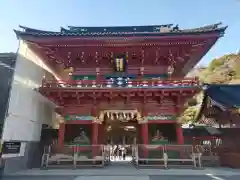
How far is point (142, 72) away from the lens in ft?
54.1

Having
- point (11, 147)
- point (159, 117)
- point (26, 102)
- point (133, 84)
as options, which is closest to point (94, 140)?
point (133, 84)

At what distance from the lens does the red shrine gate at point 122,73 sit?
46.3ft

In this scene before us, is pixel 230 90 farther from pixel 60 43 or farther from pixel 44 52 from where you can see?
pixel 44 52

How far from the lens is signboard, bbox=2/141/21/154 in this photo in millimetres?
11206

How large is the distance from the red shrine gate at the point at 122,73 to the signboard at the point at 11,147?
268 centimetres

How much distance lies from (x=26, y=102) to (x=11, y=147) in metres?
3.35

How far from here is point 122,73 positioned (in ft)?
54.2

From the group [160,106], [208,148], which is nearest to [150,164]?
[160,106]

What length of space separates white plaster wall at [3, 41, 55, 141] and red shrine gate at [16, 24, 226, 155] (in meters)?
1.03

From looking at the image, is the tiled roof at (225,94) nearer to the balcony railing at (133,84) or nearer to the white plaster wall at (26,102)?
the balcony railing at (133,84)

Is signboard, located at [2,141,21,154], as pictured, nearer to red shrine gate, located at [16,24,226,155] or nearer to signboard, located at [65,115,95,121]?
red shrine gate, located at [16,24,226,155]

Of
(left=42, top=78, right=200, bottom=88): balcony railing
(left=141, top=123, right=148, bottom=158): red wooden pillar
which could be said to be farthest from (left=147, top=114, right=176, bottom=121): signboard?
(left=42, top=78, right=200, bottom=88): balcony railing

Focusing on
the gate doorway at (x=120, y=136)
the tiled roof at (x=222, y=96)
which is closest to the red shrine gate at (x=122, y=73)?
the gate doorway at (x=120, y=136)

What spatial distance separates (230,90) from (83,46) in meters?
13.5
